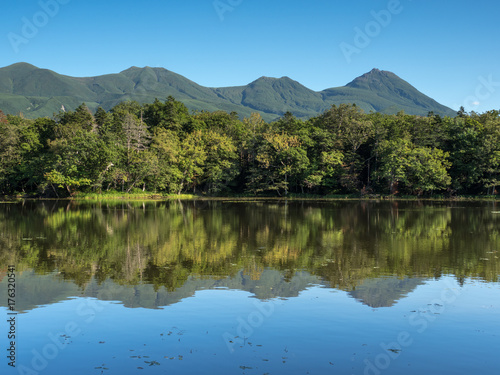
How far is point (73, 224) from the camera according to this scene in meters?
30.1

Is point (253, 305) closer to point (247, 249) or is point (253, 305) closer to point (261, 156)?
point (247, 249)

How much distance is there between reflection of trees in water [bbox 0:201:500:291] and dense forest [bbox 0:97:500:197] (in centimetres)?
3538

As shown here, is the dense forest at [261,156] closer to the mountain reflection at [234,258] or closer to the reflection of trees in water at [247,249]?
the reflection of trees in water at [247,249]

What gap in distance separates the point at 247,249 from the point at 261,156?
53.4m

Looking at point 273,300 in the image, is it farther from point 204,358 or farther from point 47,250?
point 47,250

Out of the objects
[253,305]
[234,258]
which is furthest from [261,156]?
[253,305]

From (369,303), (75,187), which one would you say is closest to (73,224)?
(369,303)

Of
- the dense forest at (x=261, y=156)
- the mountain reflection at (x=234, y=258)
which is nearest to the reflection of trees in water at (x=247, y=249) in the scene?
the mountain reflection at (x=234, y=258)

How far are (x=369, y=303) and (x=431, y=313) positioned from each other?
5.02 feet

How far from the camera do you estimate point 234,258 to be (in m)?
17.8

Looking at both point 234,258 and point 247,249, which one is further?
point 247,249

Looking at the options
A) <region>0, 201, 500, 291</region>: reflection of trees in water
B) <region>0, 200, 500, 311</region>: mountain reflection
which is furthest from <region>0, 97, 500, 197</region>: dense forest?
<region>0, 200, 500, 311</region>: mountain reflection

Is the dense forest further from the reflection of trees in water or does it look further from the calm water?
the calm water

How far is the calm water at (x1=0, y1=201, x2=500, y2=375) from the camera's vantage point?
8.00m
